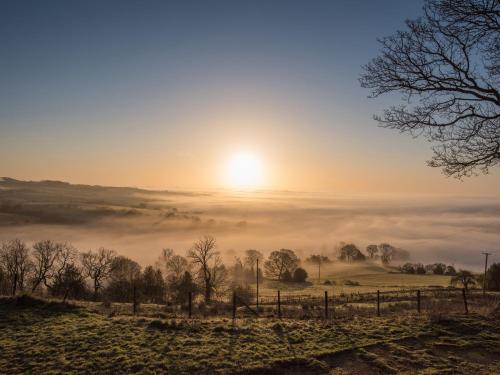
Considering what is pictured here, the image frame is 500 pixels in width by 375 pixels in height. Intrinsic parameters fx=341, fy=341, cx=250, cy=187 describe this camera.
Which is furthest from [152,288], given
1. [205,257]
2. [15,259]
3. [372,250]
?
[372,250]

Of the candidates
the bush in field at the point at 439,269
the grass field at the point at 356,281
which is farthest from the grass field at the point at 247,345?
the bush in field at the point at 439,269

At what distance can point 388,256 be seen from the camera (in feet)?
517

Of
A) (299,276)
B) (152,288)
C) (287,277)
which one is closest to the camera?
(152,288)

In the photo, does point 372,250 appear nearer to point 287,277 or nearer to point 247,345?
point 287,277

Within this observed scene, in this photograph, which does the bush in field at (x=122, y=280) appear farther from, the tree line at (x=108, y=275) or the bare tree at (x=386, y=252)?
the bare tree at (x=386, y=252)

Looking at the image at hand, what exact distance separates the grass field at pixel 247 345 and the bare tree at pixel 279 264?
9741 centimetres

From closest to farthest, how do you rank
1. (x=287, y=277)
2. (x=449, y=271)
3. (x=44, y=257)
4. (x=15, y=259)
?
1. (x=15, y=259)
2. (x=44, y=257)
3. (x=287, y=277)
4. (x=449, y=271)

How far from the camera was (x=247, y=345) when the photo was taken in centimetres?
1074

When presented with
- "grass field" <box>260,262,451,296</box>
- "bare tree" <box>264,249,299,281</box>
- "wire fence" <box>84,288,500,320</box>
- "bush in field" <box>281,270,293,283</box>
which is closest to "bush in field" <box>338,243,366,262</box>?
"grass field" <box>260,262,451,296</box>

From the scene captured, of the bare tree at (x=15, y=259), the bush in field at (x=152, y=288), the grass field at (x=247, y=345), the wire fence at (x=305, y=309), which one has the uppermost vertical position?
the grass field at (x=247, y=345)

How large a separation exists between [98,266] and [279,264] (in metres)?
56.6

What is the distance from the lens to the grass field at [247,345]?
9.16 m

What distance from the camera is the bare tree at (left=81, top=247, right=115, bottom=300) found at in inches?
2715

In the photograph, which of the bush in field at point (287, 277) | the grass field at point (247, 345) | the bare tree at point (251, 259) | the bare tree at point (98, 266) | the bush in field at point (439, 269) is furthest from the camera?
the bare tree at point (251, 259)
